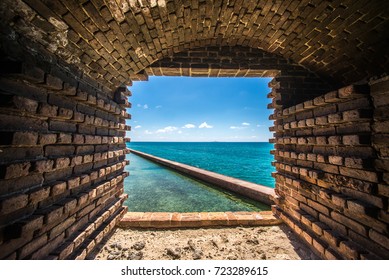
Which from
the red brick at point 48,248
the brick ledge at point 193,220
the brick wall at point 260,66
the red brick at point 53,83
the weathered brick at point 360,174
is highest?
the brick wall at point 260,66

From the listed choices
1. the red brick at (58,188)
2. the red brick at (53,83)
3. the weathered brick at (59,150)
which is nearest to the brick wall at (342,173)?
the red brick at (53,83)

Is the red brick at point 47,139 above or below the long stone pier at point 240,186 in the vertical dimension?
above

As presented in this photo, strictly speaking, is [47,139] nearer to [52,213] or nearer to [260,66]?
[52,213]

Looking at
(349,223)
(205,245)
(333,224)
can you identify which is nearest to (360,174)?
(349,223)

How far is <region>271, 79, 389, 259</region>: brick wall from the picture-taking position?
1.78 meters

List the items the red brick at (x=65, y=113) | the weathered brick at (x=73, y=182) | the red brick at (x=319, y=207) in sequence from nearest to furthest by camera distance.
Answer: the red brick at (x=65, y=113) → the weathered brick at (x=73, y=182) → the red brick at (x=319, y=207)

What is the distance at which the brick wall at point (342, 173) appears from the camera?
5.82 feet

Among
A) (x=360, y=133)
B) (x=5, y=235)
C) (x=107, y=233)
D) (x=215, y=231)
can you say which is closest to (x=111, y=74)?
(x=5, y=235)

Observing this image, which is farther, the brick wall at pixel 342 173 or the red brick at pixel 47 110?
the brick wall at pixel 342 173

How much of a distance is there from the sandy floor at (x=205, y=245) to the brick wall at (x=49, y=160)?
0.42 metres

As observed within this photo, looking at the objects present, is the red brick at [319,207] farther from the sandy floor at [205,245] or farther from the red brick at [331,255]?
the sandy floor at [205,245]

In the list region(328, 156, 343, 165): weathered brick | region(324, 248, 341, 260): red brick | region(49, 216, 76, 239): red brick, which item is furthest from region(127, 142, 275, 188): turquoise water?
region(49, 216, 76, 239): red brick

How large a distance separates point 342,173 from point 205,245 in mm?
2104

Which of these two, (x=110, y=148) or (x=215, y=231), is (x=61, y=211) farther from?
(x=215, y=231)
